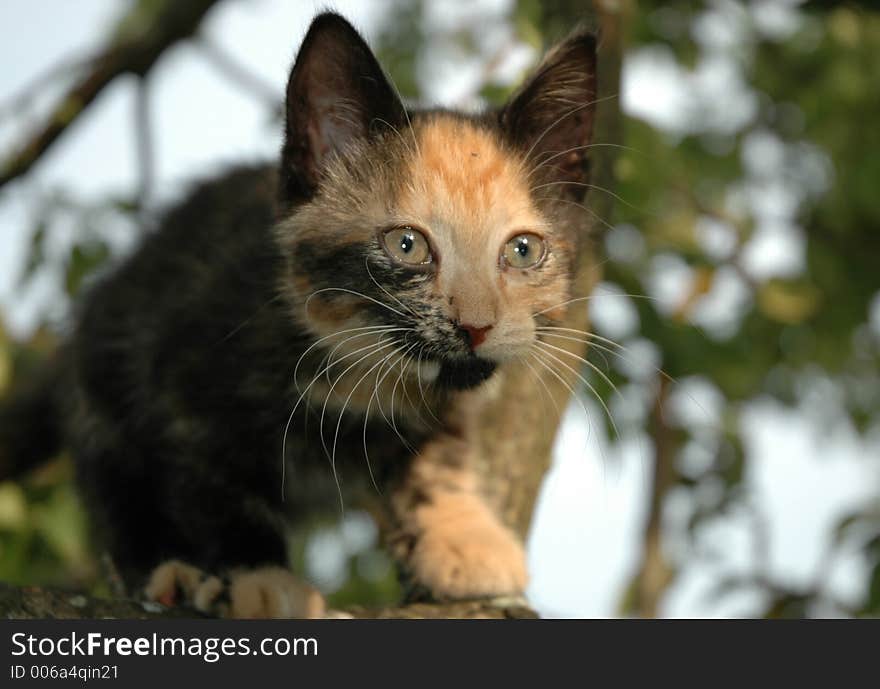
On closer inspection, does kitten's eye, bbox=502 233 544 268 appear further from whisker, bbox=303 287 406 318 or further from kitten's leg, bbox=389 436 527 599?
kitten's leg, bbox=389 436 527 599

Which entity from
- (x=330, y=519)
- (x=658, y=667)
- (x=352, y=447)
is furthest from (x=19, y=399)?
(x=658, y=667)

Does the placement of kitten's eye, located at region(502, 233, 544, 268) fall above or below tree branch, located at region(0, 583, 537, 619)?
above

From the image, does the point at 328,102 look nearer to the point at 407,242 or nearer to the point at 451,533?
the point at 407,242

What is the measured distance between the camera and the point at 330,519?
3.52 meters

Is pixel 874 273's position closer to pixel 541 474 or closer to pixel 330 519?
pixel 541 474

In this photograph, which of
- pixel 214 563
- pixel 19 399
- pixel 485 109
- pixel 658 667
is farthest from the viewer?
pixel 19 399

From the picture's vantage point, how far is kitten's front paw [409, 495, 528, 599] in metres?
2.94

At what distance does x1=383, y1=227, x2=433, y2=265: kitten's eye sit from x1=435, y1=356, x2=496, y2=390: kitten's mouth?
0.25 meters

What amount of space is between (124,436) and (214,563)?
2.40ft

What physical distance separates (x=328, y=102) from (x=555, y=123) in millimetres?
599

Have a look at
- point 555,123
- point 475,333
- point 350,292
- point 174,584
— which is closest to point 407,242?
point 350,292

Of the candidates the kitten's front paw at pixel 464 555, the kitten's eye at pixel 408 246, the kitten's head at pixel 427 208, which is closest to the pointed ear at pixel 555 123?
the kitten's head at pixel 427 208

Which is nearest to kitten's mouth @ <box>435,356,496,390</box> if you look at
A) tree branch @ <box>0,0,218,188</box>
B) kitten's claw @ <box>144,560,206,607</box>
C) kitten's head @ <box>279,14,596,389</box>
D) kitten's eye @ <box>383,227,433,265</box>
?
kitten's head @ <box>279,14,596,389</box>

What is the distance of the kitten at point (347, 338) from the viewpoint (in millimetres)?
2574
